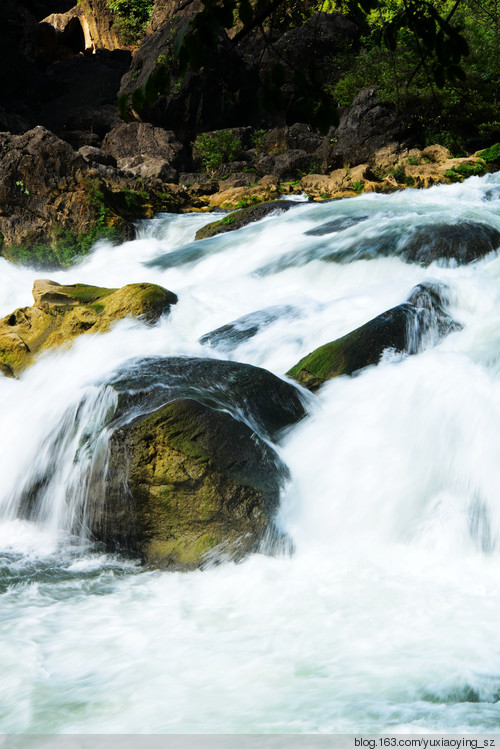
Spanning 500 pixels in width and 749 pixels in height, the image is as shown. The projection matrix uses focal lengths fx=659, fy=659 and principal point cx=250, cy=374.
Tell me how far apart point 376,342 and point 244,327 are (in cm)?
200

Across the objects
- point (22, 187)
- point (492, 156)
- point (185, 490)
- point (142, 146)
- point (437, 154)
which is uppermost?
point (142, 146)

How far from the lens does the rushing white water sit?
2834mm

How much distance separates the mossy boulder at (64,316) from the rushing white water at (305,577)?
237mm

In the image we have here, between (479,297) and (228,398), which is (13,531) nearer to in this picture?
(228,398)

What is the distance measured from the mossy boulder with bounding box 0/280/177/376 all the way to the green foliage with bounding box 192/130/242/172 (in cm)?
1603

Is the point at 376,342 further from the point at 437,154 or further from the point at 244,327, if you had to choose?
the point at 437,154

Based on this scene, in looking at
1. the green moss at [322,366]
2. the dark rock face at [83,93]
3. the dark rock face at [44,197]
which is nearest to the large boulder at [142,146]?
the dark rock face at [83,93]

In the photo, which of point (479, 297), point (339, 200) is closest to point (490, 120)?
point (339, 200)

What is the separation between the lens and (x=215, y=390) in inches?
204

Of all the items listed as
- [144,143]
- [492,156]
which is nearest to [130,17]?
[144,143]

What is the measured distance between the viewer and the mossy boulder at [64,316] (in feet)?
24.9

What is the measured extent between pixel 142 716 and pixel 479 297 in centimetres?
607

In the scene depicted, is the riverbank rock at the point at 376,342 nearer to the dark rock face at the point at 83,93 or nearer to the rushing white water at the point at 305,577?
the rushing white water at the point at 305,577

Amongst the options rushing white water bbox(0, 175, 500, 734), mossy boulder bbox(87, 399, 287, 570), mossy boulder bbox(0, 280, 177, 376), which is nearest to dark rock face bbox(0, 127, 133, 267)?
mossy boulder bbox(0, 280, 177, 376)
